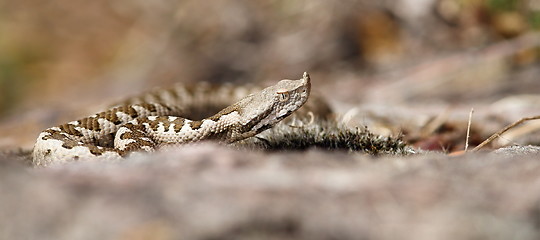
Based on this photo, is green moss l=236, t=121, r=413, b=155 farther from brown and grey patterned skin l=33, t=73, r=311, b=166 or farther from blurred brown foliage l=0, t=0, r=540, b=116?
blurred brown foliage l=0, t=0, r=540, b=116

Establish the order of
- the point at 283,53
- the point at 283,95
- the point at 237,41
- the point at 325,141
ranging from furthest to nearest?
1. the point at 237,41
2. the point at 283,53
3. the point at 325,141
4. the point at 283,95

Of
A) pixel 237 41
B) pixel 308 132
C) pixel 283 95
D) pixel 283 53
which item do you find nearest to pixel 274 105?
pixel 283 95

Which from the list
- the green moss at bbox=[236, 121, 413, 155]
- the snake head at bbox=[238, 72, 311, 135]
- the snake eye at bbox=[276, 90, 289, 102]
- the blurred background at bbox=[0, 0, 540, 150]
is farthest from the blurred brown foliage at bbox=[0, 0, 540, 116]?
the snake eye at bbox=[276, 90, 289, 102]

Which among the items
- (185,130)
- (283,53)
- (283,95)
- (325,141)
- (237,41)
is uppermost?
(237,41)

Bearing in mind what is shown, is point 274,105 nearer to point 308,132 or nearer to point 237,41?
point 308,132

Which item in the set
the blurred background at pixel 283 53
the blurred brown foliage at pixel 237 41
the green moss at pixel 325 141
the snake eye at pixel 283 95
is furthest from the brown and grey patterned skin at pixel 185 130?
the blurred brown foliage at pixel 237 41

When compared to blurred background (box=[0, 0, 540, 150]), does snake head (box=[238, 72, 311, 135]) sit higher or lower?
lower

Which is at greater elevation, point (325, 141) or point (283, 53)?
point (283, 53)

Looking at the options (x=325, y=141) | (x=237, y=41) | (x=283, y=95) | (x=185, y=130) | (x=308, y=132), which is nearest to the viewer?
(x=283, y=95)
